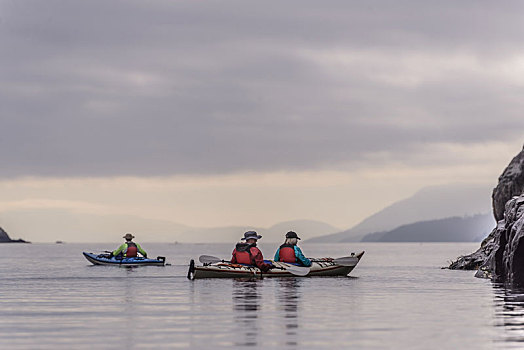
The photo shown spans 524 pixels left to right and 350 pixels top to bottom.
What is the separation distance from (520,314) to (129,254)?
45.0 m

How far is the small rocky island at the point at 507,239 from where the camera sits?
135ft

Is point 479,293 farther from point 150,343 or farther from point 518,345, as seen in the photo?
point 150,343

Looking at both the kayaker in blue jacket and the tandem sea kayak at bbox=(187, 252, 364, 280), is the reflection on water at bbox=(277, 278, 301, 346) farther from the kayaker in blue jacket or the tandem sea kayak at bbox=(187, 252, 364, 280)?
the kayaker in blue jacket

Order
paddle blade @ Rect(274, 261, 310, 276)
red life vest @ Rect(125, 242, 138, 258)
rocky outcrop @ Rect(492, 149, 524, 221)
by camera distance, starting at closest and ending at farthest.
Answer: paddle blade @ Rect(274, 261, 310, 276)
rocky outcrop @ Rect(492, 149, 524, 221)
red life vest @ Rect(125, 242, 138, 258)

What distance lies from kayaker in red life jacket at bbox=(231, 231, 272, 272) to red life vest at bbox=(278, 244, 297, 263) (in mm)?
1717

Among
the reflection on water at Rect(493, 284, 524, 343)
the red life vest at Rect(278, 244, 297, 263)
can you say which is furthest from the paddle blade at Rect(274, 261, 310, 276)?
the reflection on water at Rect(493, 284, 524, 343)

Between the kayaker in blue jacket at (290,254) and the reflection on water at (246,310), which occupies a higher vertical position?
the kayaker in blue jacket at (290,254)

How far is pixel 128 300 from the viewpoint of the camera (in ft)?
106

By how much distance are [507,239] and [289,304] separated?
1892cm

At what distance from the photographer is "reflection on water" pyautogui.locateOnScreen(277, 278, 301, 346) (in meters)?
20.2

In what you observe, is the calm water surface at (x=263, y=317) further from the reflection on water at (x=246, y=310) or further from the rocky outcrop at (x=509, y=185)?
the rocky outcrop at (x=509, y=185)

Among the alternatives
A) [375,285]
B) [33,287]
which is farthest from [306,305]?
[33,287]

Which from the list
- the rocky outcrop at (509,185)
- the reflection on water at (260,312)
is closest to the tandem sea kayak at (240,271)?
the reflection on water at (260,312)

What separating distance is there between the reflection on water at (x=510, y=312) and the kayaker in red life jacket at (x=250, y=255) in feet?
45.6
